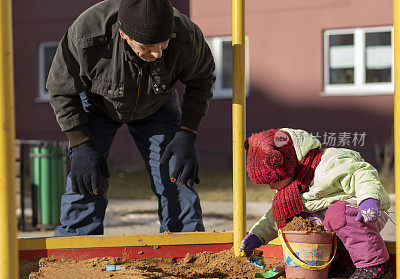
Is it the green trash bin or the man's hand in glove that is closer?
the man's hand in glove

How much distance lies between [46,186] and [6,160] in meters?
3.65

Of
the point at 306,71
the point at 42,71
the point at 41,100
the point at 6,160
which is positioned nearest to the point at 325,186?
the point at 6,160

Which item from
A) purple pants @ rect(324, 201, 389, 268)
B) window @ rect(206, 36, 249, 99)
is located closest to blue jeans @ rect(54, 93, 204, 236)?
purple pants @ rect(324, 201, 389, 268)

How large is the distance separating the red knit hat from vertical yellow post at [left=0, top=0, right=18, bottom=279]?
101 centimetres

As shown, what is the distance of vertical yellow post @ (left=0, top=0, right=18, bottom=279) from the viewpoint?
1509 mm

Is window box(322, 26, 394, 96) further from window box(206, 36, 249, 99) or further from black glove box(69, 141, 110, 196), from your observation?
black glove box(69, 141, 110, 196)

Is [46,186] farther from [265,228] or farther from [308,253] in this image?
[308,253]

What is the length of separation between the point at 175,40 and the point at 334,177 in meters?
0.88

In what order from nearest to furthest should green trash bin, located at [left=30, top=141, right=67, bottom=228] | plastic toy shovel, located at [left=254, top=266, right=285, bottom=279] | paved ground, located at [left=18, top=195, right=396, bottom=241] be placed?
plastic toy shovel, located at [left=254, top=266, right=285, bottom=279]
paved ground, located at [left=18, top=195, right=396, bottom=241]
green trash bin, located at [left=30, top=141, right=67, bottom=228]

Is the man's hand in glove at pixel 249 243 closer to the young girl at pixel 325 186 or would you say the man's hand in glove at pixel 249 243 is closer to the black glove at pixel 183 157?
the young girl at pixel 325 186

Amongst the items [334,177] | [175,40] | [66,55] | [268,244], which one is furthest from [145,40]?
[268,244]

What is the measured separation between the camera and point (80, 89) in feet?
8.02

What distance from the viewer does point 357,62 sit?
991 cm

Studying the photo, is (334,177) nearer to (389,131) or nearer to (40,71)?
(389,131)
